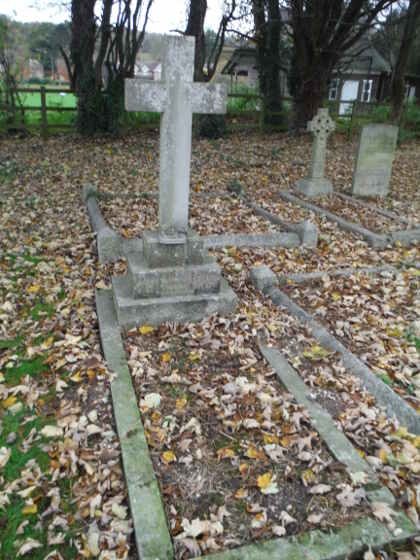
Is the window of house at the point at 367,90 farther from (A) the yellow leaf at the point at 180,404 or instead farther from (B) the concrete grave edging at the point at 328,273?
(A) the yellow leaf at the point at 180,404

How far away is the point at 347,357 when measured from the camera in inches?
172

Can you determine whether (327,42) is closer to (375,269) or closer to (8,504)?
(375,269)

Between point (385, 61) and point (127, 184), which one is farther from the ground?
point (385, 61)

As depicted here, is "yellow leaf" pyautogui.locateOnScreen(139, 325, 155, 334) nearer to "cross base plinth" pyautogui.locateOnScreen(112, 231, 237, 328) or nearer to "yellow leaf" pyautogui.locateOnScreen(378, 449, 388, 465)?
"cross base plinth" pyautogui.locateOnScreen(112, 231, 237, 328)

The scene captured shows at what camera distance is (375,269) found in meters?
6.42

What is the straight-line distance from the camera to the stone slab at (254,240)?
23.6 ft

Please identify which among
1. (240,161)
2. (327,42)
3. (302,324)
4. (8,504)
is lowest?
(8,504)

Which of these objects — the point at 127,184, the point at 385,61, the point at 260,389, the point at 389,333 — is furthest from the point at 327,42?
the point at 385,61

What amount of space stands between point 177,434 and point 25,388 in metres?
1.42

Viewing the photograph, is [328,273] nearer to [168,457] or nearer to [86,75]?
[168,457]

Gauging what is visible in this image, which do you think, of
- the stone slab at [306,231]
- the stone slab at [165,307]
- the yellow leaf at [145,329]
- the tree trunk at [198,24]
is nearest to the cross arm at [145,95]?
the stone slab at [165,307]

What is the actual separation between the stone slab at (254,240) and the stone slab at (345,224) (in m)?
1.21

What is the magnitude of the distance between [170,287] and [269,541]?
2.71 meters

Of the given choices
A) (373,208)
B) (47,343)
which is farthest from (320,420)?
(373,208)
